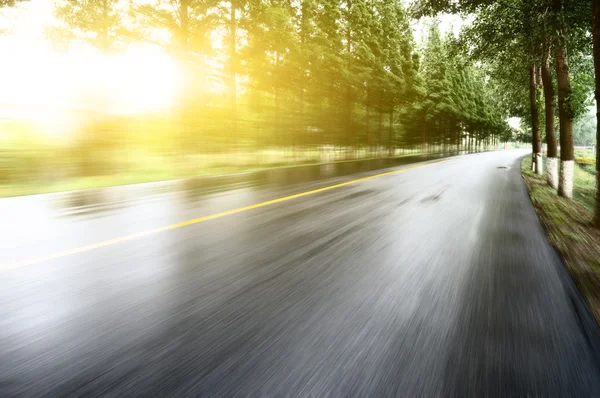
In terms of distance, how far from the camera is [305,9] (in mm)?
28453

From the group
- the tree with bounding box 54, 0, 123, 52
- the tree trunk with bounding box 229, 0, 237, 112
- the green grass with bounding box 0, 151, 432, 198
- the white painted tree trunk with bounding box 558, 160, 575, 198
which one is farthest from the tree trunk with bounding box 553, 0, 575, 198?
the tree with bounding box 54, 0, 123, 52

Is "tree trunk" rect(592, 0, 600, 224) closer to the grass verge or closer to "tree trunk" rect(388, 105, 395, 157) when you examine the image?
the grass verge

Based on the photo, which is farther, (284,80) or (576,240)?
(284,80)

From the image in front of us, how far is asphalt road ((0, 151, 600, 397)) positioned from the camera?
2121 millimetres

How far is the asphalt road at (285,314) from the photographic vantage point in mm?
2121

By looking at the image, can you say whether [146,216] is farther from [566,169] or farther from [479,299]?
[566,169]

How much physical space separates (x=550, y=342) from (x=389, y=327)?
3.26 feet

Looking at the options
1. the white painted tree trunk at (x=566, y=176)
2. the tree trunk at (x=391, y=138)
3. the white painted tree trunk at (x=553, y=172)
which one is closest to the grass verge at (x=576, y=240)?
the white painted tree trunk at (x=566, y=176)

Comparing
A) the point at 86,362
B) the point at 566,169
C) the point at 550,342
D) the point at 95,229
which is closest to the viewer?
the point at 86,362

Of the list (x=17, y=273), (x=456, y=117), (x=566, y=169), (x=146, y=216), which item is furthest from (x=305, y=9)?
(x=456, y=117)

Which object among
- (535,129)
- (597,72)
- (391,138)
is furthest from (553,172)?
(391,138)

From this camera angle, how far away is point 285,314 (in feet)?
9.50

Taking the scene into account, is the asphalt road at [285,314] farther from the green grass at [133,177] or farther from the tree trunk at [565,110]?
the tree trunk at [565,110]

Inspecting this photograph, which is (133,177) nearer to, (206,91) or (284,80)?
(206,91)
